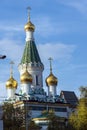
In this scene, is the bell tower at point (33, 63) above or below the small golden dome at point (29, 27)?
below

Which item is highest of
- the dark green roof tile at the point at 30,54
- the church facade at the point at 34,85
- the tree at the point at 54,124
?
the dark green roof tile at the point at 30,54

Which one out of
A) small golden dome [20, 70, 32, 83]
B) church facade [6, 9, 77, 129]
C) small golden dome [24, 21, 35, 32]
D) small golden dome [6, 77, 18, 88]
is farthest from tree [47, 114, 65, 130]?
small golden dome [24, 21, 35, 32]

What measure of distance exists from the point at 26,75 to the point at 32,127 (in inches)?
692

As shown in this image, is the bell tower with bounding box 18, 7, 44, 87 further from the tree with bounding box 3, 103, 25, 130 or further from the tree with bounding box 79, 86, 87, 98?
the tree with bounding box 79, 86, 87, 98

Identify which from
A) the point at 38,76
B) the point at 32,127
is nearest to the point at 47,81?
the point at 38,76

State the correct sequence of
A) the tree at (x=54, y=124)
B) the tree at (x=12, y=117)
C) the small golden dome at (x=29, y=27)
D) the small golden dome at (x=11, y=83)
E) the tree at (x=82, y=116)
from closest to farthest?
the tree at (x=82, y=116) < the tree at (x=12, y=117) < the tree at (x=54, y=124) < the small golden dome at (x=29, y=27) < the small golden dome at (x=11, y=83)

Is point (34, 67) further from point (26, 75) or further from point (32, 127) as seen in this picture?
point (32, 127)

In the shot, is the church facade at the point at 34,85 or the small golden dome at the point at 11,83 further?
the small golden dome at the point at 11,83

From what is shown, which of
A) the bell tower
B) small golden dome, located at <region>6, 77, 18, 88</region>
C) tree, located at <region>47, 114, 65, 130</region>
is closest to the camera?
tree, located at <region>47, 114, 65, 130</region>

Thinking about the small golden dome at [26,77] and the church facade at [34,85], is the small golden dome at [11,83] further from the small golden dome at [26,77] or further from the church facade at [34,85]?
the small golden dome at [26,77]

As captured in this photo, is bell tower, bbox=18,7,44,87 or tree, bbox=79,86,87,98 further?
bell tower, bbox=18,7,44,87

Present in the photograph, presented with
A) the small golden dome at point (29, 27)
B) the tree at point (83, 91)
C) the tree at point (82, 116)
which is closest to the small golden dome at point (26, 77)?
the small golden dome at point (29, 27)

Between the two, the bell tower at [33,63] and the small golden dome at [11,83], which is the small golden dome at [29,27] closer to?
the bell tower at [33,63]

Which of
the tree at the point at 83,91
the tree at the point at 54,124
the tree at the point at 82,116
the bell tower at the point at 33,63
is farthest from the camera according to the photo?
the bell tower at the point at 33,63
